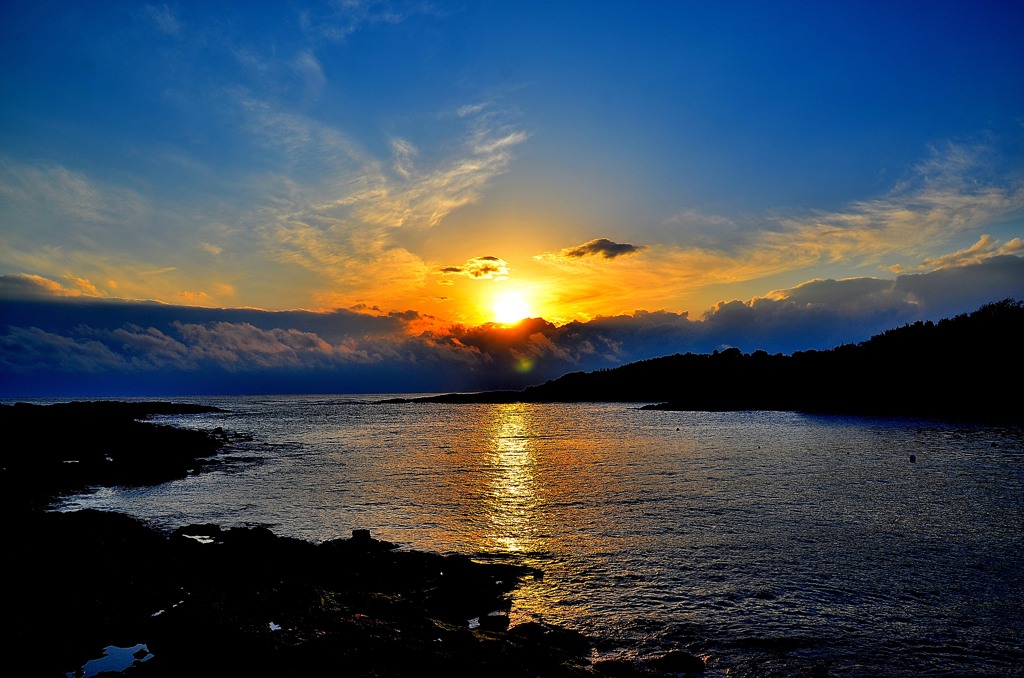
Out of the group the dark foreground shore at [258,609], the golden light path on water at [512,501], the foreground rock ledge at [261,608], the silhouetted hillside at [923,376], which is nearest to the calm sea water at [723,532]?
the golden light path on water at [512,501]

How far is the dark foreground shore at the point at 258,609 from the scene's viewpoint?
10961mm

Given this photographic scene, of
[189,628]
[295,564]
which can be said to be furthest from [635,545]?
[189,628]

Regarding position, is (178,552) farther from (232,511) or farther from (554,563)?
(554,563)

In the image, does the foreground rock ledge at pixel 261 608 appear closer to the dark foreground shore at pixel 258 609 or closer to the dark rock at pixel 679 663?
the dark foreground shore at pixel 258 609

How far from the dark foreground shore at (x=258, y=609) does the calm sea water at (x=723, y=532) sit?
90.7 inches

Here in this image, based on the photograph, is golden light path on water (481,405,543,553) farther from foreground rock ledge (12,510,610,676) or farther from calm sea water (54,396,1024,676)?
foreground rock ledge (12,510,610,676)

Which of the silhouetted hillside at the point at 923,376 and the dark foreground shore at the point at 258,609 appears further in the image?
the silhouetted hillside at the point at 923,376

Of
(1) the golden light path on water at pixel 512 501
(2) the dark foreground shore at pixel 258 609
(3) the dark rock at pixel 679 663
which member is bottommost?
(1) the golden light path on water at pixel 512 501

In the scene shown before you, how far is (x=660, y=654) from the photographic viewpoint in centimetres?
1349

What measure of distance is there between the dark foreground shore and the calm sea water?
2.30 meters

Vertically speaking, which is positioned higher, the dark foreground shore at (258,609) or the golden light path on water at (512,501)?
the dark foreground shore at (258,609)

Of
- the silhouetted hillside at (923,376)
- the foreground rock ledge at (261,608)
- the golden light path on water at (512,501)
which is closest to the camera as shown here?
→ the foreground rock ledge at (261,608)

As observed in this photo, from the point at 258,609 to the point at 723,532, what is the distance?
778 inches

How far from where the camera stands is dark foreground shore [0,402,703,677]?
1096 centimetres
